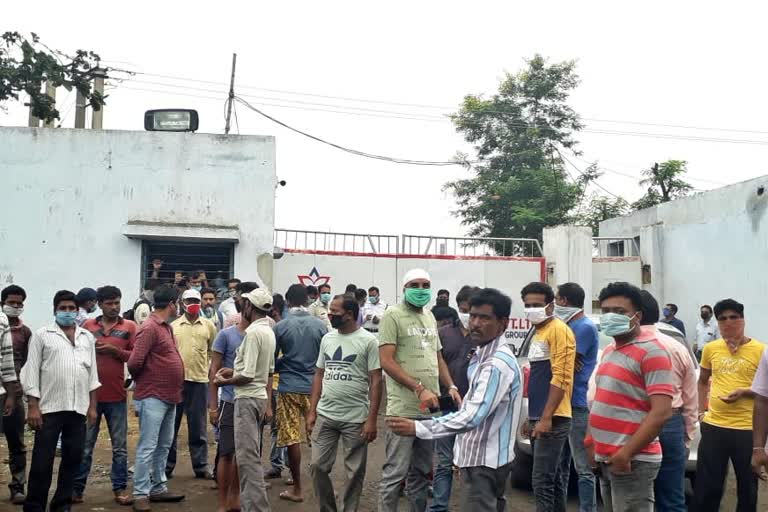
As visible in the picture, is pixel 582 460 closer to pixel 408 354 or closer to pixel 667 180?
pixel 408 354

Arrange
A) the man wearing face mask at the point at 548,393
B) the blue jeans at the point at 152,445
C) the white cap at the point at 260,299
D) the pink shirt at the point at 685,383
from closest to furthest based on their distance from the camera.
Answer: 1. the pink shirt at the point at 685,383
2. the man wearing face mask at the point at 548,393
3. the white cap at the point at 260,299
4. the blue jeans at the point at 152,445

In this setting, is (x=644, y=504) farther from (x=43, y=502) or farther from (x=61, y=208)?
(x=61, y=208)

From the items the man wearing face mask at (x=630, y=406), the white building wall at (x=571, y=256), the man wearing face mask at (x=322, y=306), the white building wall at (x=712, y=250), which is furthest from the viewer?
the white building wall at (x=571, y=256)

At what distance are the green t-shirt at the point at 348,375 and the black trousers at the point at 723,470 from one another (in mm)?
2556

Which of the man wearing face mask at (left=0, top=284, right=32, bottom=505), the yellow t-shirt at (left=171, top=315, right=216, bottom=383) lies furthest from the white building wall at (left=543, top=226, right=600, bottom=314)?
the man wearing face mask at (left=0, top=284, right=32, bottom=505)

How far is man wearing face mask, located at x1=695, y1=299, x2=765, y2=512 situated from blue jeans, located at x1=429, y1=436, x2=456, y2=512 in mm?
1864

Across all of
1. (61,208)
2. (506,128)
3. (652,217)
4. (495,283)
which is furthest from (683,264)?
(61,208)

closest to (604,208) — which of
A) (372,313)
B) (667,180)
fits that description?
(667,180)

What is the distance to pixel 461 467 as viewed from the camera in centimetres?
428

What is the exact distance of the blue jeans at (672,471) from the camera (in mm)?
5082

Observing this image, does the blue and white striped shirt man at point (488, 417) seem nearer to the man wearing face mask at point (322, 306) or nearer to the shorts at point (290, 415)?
the shorts at point (290, 415)

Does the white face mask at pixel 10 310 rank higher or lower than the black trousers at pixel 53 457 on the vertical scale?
higher

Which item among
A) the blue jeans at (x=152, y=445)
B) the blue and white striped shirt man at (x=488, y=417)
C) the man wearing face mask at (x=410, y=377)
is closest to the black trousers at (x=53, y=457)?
the blue jeans at (x=152, y=445)

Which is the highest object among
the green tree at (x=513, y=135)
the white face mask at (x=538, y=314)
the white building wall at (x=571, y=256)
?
the green tree at (x=513, y=135)
